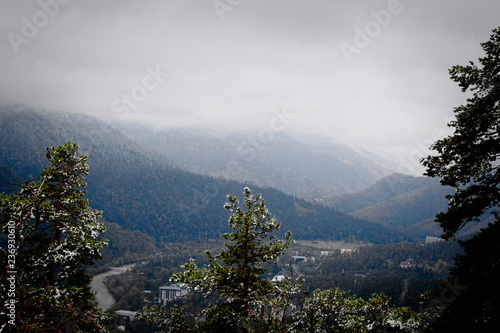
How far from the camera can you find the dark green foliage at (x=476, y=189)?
9172 millimetres

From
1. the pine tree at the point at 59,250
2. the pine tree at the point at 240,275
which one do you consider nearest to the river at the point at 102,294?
the pine tree at the point at 59,250

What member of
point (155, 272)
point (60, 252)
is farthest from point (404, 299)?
point (155, 272)

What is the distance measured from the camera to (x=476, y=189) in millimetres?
10336

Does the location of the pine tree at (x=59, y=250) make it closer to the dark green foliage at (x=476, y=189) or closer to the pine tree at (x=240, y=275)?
the pine tree at (x=240, y=275)

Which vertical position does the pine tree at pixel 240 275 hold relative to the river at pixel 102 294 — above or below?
above

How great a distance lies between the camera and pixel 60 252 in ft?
42.9

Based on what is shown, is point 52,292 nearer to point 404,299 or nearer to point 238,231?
point 238,231

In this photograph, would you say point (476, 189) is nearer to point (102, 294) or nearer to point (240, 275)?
point (240, 275)

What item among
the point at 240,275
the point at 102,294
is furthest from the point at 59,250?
the point at 102,294

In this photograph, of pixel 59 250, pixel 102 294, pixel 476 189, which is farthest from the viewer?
pixel 102 294

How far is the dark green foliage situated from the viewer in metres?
9.17

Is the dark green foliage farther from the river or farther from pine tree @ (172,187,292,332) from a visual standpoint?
the river

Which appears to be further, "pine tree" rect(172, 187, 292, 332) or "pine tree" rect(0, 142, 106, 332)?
"pine tree" rect(172, 187, 292, 332)

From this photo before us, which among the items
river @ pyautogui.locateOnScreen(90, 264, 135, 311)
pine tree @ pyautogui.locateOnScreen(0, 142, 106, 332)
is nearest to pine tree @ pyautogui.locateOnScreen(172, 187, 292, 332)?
pine tree @ pyautogui.locateOnScreen(0, 142, 106, 332)
